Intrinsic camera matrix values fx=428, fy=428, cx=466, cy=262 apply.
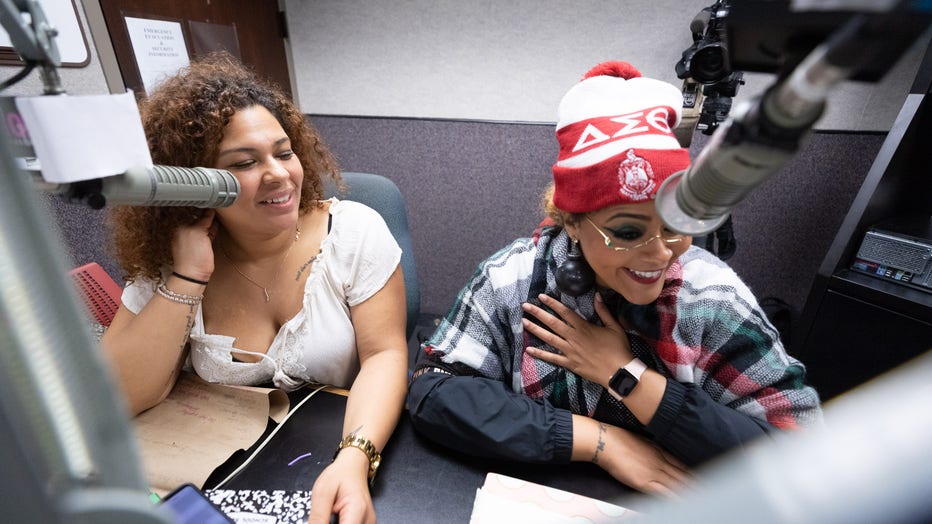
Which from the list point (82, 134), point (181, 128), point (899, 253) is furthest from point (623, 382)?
point (899, 253)

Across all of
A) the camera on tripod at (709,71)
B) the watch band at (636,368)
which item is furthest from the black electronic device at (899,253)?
the watch band at (636,368)

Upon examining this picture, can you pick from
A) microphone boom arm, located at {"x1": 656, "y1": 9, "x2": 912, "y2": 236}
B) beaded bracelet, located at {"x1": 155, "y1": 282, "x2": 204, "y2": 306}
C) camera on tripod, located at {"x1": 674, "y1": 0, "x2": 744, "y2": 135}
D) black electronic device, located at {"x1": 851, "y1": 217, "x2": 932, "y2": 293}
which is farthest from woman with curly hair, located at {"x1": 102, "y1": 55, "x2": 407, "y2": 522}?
black electronic device, located at {"x1": 851, "y1": 217, "x2": 932, "y2": 293}

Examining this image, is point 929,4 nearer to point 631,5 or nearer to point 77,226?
point 77,226

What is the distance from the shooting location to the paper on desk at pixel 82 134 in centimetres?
16

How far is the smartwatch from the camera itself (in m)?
0.64

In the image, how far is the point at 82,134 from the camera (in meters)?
0.17

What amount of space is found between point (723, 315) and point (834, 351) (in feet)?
2.76

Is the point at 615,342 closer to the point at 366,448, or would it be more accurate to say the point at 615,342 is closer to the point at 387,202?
the point at 366,448

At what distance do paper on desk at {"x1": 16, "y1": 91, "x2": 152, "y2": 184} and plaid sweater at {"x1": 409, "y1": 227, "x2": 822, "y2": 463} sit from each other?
54 cm

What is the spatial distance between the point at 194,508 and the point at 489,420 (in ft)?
1.21

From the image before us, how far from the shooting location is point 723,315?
651 mm

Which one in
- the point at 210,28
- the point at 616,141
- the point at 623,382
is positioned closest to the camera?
the point at 616,141

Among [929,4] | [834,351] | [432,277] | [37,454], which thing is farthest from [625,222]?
[432,277]

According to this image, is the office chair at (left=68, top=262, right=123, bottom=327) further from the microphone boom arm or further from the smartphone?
the microphone boom arm
